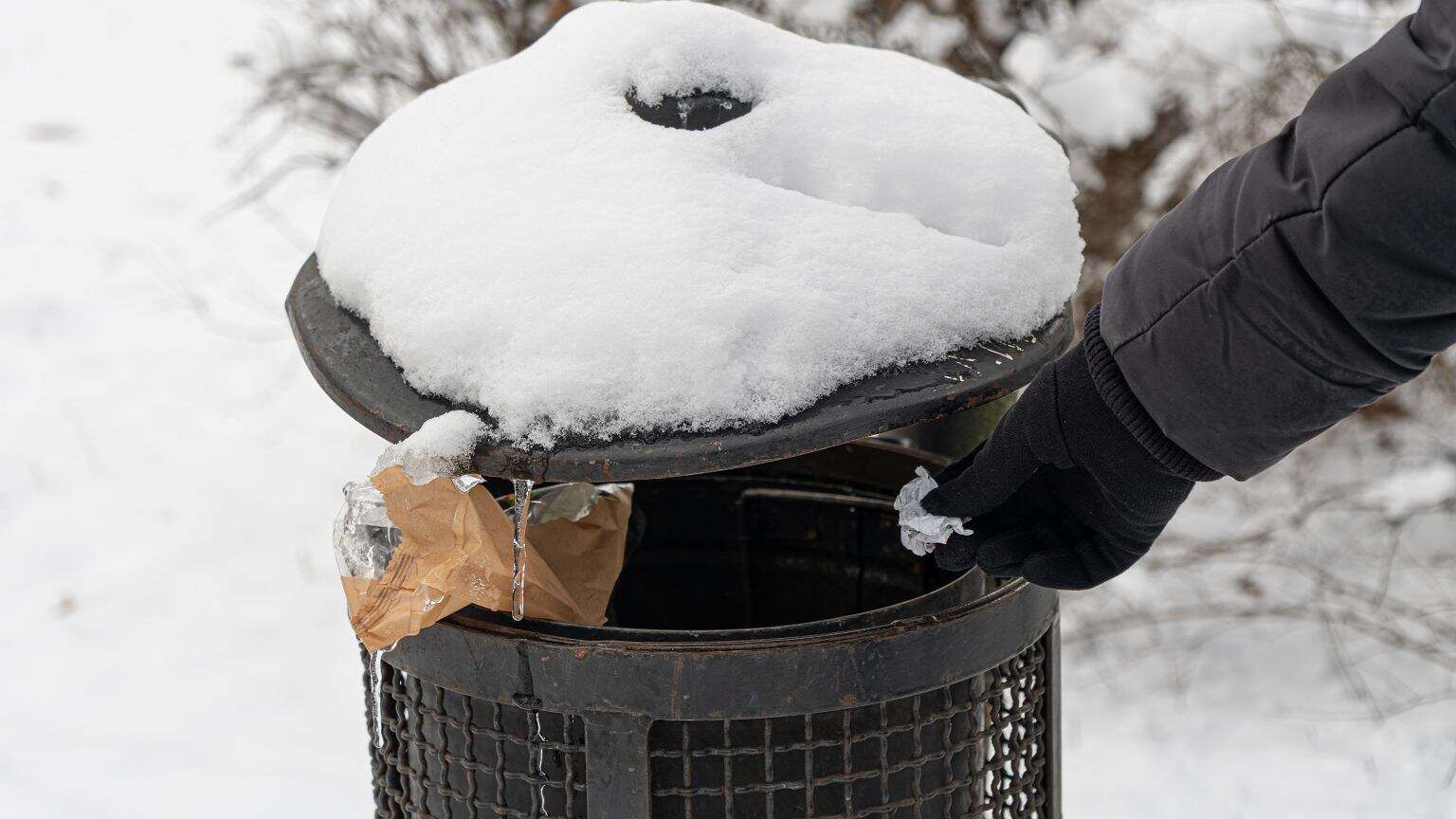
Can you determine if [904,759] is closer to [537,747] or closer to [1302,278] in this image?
[537,747]

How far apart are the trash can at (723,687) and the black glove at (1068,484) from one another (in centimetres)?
4

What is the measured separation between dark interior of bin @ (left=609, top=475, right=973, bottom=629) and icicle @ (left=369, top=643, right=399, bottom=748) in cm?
57

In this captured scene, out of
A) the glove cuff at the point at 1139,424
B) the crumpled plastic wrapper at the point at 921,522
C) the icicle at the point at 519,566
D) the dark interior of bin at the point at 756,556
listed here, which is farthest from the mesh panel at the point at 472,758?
the glove cuff at the point at 1139,424

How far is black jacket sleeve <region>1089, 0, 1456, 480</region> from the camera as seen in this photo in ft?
3.57

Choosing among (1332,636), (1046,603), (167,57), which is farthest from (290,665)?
(167,57)

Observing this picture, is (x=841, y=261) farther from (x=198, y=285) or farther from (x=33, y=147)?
(x=33, y=147)

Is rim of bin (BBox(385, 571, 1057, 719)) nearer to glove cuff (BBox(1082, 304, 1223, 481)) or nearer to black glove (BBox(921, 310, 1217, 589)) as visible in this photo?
black glove (BBox(921, 310, 1217, 589))

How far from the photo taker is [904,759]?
152cm

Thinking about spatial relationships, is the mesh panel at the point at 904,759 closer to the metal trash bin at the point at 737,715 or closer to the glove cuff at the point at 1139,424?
the metal trash bin at the point at 737,715

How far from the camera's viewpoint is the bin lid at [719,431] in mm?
1236

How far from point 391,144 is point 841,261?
0.63 m

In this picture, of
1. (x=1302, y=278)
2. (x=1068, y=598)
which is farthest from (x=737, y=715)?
(x=1068, y=598)

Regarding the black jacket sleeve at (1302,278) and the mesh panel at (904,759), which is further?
the mesh panel at (904,759)

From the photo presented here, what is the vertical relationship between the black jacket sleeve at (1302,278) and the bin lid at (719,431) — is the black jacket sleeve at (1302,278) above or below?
above
